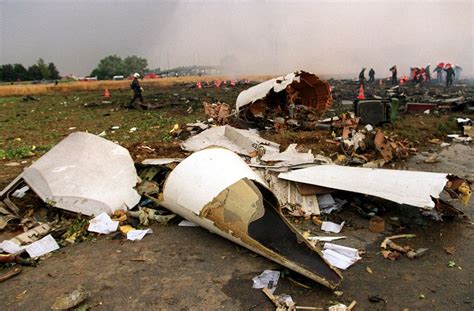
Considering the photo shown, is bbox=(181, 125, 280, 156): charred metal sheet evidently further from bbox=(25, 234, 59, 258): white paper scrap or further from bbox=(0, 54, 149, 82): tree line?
bbox=(0, 54, 149, 82): tree line

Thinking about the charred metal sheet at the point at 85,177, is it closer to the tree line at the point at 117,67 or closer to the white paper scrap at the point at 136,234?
the white paper scrap at the point at 136,234

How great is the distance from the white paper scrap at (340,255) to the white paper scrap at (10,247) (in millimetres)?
3585

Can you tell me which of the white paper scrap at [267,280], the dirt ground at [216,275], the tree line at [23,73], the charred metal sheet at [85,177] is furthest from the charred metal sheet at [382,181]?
the tree line at [23,73]

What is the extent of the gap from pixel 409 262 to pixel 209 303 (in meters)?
2.22

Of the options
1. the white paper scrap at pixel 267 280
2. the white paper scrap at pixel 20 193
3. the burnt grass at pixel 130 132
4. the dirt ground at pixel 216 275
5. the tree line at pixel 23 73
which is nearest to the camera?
the dirt ground at pixel 216 275

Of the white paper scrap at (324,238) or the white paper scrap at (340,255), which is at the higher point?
Answer: the white paper scrap at (340,255)

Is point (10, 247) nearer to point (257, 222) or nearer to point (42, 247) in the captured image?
point (42, 247)

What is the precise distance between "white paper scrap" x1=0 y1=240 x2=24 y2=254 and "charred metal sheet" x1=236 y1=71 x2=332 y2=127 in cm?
679

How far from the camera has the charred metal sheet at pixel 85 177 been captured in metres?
5.16

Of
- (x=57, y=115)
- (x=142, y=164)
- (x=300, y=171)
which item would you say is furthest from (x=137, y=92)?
(x=300, y=171)

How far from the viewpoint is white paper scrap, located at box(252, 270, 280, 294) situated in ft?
11.6

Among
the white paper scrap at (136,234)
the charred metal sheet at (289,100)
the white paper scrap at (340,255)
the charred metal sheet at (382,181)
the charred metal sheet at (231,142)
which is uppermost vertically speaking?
the charred metal sheet at (289,100)

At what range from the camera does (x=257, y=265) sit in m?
3.93

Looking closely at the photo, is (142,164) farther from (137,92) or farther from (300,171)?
Answer: (137,92)
